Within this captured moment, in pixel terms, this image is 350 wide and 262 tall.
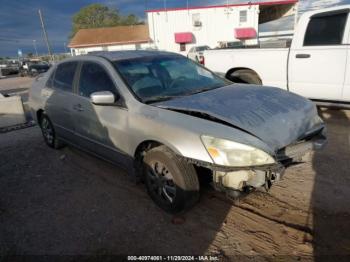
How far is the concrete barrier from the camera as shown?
25.1ft

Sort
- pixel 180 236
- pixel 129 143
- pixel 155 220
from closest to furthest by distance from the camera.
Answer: pixel 180 236 → pixel 155 220 → pixel 129 143

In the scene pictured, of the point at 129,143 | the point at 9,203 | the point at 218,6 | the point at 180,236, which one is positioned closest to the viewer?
the point at 180,236

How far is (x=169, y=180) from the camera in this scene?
2889mm

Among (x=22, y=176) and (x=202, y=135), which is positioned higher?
(x=202, y=135)

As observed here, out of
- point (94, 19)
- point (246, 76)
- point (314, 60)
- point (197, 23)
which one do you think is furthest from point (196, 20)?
point (94, 19)

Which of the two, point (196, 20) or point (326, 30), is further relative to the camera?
point (196, 20)

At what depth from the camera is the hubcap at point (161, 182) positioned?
2885 millimetres

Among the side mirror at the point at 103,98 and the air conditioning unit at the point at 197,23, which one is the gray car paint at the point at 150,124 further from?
the air conditioning unit at the point at 197,23

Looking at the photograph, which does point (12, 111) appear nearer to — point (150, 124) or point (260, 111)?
point (150, 124)

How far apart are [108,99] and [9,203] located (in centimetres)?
193

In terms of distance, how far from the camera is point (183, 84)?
362 centimetres

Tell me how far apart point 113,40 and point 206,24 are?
1265 centimetres

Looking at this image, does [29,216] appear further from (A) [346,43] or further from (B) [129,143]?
(A) [346,43]

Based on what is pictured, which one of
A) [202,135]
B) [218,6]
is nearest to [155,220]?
[202,135]
